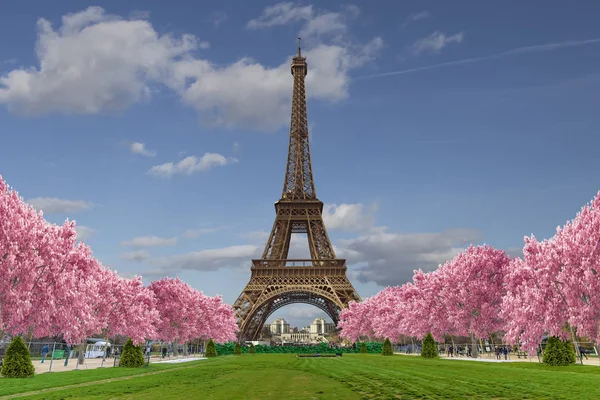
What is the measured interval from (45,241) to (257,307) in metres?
56.5

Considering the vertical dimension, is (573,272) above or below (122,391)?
above

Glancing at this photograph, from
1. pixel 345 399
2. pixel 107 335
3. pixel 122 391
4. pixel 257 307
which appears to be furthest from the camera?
pixel 257 307

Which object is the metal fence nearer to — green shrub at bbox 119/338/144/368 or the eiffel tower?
green shrub at bbox 119/338/144/368

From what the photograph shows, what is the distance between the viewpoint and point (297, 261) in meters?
88.9

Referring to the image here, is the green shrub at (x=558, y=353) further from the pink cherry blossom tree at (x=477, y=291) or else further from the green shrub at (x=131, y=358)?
the green shrub at (x=131, y=358)

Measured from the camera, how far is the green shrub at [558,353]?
3447cm

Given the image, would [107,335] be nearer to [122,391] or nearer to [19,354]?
[19,354]

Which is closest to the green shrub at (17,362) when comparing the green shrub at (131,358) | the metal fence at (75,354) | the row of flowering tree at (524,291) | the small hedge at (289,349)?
the green shrub at (131,358)

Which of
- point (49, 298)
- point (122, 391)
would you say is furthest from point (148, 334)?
point (122, 391)

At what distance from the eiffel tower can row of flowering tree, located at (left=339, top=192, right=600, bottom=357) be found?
975 inches

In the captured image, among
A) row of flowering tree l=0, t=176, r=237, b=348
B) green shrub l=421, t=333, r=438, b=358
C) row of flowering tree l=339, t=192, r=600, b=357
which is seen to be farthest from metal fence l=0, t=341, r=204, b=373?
row of flowering tree l=339, t=192, r=600, b=357

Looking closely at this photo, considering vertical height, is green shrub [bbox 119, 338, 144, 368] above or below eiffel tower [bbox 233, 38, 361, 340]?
below

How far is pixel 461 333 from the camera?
49.8 meters

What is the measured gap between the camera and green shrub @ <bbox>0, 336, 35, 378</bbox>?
89.4ft
